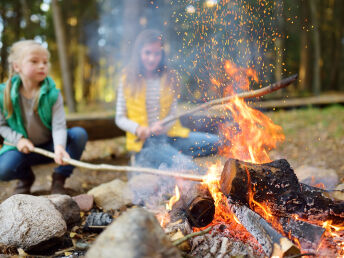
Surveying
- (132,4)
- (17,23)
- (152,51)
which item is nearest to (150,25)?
(132,4)

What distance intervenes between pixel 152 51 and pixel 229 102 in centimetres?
145

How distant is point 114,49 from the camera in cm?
2322

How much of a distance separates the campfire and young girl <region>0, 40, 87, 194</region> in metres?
1.60

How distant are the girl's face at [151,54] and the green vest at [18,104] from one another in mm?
1141

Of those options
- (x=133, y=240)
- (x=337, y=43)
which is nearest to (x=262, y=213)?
(x=133, y=240)

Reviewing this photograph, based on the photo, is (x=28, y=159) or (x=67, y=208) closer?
(x=67, y=208)

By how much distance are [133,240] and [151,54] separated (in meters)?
2.69

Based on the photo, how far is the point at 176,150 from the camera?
11.4ft

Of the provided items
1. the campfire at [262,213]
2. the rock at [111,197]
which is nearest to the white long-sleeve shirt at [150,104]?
the rock at [111,197]

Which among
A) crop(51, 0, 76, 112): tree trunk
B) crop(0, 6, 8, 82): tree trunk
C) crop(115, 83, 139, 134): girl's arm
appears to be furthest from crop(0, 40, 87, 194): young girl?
crop(0, 6, 8, 82): tree trunk

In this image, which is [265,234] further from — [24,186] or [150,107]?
[24,186]

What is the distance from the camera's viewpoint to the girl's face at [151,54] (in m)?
3.58

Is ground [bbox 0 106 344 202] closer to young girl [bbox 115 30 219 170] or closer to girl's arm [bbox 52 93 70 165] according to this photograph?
girl's arm [bbox 52 93 70 165]

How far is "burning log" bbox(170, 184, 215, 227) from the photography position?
2154mm
